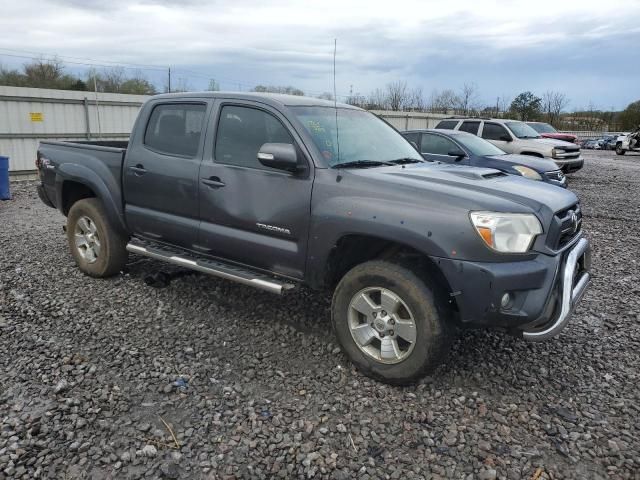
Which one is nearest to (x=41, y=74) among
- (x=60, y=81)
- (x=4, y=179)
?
(x=60, y=81)

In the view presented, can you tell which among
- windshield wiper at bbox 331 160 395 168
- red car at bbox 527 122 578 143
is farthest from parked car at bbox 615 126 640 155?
windshield wiper at bbox 331 160 395 168

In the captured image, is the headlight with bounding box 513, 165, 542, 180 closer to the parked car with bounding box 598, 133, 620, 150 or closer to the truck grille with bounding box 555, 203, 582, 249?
the truck grille with bounding box 555, 203, 582, 249

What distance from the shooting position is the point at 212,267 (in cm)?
412

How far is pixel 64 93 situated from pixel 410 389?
13.1m

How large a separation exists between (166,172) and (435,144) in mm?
6916

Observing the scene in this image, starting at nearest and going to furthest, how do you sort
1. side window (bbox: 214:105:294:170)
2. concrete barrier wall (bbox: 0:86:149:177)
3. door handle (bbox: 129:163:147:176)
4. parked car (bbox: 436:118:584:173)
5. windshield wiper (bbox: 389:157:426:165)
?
side window (bbox: 214:105:294:170) → windshield wiper (bbox: 389:157:426:165) → door handle (bbox: 129:163:147:176) → concrete barrier wall (bbox: 0:86:149:177) → parked car (bbox: 436:118:584:173)

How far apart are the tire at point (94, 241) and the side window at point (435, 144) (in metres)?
6.56

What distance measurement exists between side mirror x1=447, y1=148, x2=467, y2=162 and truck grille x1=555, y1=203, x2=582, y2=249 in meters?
5.88

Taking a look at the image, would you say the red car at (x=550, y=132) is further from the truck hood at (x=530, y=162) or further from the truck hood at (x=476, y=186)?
the truck hood at (x=476, y=186)

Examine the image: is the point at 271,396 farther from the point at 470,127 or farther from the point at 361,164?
the point at 470,127

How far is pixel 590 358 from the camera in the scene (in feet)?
12.8

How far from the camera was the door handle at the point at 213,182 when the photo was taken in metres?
4.03

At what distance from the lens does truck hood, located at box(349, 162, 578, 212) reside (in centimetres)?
313

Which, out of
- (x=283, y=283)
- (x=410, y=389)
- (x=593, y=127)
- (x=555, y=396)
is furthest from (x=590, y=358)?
(x=593, y=127)
